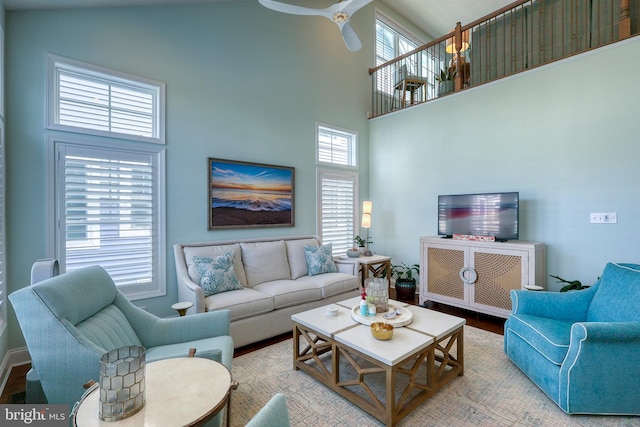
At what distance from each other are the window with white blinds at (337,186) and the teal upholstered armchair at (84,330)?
9.84 ft

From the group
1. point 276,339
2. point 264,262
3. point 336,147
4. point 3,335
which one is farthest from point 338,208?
point 3,335

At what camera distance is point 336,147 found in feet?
17.3

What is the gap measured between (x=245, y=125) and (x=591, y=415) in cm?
437

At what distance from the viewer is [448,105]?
456 cm

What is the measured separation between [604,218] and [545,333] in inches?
79.4

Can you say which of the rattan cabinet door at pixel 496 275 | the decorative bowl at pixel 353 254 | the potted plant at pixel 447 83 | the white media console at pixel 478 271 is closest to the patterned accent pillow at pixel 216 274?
the decorative bowl at pixel 353 254

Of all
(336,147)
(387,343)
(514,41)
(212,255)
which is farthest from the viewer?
(336,147)

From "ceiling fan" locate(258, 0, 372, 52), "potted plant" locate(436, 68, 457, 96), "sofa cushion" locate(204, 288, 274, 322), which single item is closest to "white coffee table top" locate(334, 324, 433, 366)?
"sofa cushion" locate(204, 288, 274, 322)

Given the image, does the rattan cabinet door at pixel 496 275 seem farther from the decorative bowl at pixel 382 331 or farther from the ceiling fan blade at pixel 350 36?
the ceiling fan blade at pixel 350 36

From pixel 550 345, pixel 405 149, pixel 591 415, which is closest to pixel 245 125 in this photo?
pixel 405 149

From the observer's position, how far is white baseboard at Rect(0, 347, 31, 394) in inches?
95.8

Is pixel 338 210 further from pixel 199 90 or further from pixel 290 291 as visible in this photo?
pixel 199 90

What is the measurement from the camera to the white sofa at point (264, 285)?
2.96 m

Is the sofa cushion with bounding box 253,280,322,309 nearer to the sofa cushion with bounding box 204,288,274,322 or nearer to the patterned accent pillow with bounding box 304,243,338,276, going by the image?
the sofa cushion with bounding box 204,288,274,322
